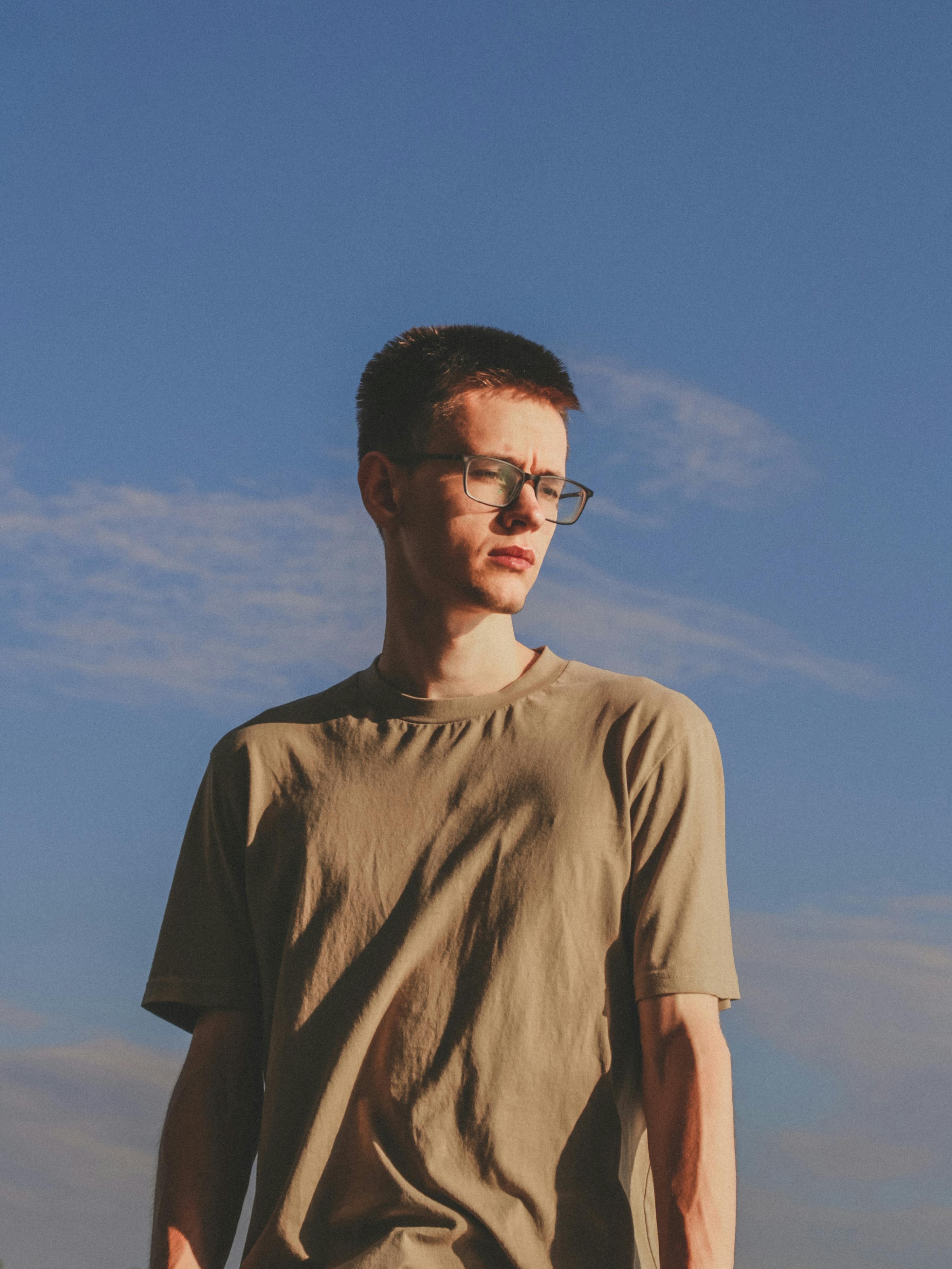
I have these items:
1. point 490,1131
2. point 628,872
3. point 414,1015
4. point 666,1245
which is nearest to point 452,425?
point 628,872

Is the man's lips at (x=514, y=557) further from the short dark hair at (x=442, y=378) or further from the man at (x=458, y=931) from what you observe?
the short dark hair at (x=442, y=378)

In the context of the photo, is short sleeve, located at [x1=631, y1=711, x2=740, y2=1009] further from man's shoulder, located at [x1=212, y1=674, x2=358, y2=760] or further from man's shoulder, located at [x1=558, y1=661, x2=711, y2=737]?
man's shoulder, located at [x1=212, y1=674, x2=358, y2=760]

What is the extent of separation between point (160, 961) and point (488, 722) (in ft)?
3.06

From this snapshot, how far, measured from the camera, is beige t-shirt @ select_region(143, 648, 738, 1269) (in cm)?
280

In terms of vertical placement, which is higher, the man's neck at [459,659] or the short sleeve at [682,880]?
the man's neck at [459,659]

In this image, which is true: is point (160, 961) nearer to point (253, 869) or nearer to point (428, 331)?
point (253, 869)

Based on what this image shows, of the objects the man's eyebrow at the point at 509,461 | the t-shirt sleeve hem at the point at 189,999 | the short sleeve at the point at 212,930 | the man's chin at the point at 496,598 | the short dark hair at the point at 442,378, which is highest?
the short dark hair at the point at 442,378

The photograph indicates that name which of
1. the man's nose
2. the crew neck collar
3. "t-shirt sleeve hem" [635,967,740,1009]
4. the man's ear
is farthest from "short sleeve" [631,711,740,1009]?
the man's ear

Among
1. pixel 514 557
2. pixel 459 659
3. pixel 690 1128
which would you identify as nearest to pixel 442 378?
pixel 514 557

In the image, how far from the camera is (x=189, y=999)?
3.28 meters

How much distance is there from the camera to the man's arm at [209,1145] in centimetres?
313

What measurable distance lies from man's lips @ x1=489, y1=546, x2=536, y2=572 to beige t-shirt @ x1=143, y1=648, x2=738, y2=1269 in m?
0.25

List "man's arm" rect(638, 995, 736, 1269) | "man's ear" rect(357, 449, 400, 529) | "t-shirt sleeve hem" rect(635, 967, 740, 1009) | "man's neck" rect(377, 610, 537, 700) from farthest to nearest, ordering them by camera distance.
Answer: "man's ear" rect(357, 449, 400, 529) → "man's neck" rect(377, 610, 537, 700) → "t-shirt sleeve hem" rect(635, 967, 740, 1009) → "man's arm" rect(638, 995, 736, 1269)

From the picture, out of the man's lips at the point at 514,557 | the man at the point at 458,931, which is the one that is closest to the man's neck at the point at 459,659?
the man at the point at 458,931
